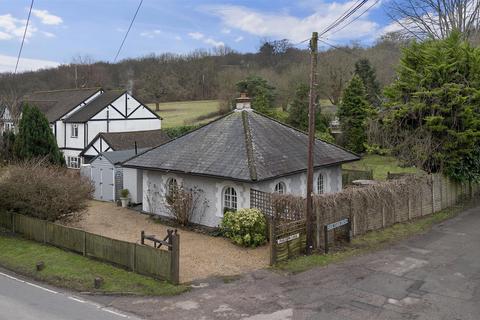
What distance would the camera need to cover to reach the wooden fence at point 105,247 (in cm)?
1402

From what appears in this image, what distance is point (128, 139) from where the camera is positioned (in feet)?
119

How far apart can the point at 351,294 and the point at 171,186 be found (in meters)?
11.4

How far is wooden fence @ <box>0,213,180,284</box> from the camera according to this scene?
14.0 metres

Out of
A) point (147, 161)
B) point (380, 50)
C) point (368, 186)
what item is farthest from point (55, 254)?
point (380, 50)

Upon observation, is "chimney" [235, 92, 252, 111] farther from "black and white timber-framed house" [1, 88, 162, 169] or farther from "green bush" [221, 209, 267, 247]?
"black and white timber-framed house" [1, 88, 162, 169]

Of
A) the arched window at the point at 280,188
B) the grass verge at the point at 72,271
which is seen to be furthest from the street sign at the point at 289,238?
the arched window at the point at 280,188

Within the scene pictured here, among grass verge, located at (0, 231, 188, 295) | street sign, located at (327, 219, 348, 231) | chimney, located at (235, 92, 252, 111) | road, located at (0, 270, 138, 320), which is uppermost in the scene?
chimney, located at (235, 92, 252, 111)

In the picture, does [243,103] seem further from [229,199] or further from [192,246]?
[192,246]

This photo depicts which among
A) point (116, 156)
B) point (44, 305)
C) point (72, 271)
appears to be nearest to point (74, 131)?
point (116, 156)

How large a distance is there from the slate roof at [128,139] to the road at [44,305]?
20.9 meters

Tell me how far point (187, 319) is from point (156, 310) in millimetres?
1088

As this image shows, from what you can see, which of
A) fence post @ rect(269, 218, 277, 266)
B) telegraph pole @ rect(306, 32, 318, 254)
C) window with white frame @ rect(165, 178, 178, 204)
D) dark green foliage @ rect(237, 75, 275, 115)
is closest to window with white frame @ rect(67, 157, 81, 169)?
dark green foliage @ rect(237, 75, 275, 115)

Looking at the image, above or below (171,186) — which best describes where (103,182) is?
below

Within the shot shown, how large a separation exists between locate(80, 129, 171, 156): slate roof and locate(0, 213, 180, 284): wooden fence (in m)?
14.3
